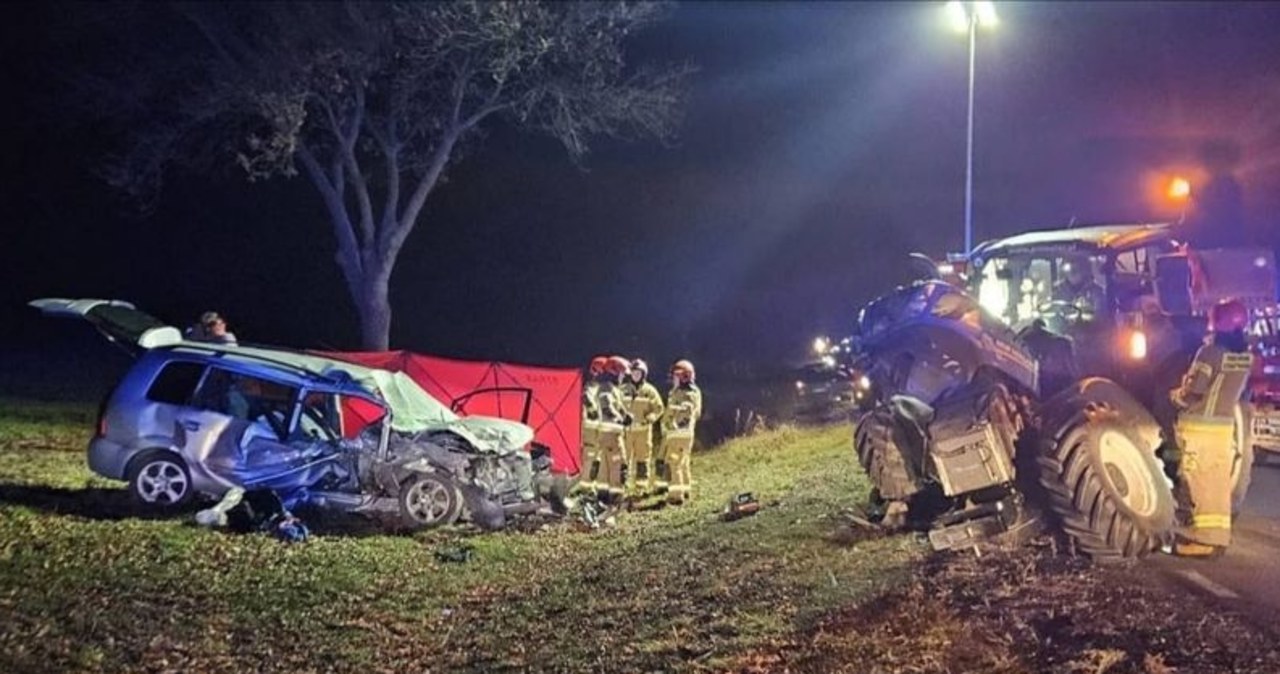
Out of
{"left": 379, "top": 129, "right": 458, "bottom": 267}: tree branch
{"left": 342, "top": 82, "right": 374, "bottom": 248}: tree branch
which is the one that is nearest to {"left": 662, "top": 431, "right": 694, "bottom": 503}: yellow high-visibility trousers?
{"left": 342, "top": 82, "right": 374, "bottom": 248}: tree branch

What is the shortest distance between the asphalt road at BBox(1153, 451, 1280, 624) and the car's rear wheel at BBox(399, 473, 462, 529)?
6.10 metres

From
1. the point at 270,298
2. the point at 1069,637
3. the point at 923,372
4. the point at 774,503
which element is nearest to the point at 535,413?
the point at 774,503

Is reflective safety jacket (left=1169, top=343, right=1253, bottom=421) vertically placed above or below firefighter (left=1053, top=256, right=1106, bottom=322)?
below

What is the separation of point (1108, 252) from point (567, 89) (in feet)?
52.2

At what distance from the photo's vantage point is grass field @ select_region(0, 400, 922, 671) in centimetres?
750

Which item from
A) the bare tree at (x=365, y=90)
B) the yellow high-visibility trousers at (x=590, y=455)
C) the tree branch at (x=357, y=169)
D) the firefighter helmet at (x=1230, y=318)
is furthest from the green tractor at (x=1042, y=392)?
the tree branch at (x=357, y=169)

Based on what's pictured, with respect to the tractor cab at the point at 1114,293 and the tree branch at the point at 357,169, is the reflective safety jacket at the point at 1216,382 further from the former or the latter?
the tree branch at the point at 357,169

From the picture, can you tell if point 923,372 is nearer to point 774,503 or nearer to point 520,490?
point 774,503

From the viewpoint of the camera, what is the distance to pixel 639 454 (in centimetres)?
1454

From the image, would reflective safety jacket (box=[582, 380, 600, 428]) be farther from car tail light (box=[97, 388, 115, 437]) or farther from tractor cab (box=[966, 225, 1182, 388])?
car tail light (box=[97, 388, 115, 437])

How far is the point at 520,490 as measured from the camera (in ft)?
41.6

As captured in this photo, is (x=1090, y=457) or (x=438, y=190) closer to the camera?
(x=1090, y=457)

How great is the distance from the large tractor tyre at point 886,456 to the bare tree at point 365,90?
50.4ft

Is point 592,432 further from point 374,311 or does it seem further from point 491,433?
point 374,311
